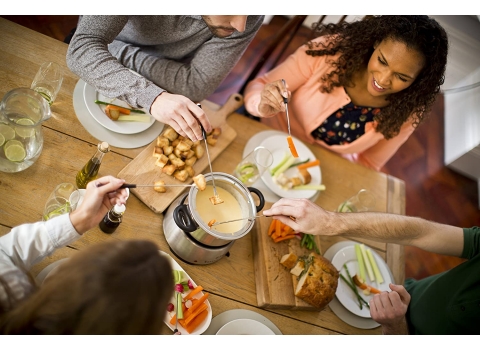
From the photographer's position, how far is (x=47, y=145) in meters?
1.47

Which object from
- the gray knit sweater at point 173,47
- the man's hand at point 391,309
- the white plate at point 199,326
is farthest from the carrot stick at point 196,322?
the gray knit sweater at point 173,47

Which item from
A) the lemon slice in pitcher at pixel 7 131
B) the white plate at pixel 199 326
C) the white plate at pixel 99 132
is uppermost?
the white plate at pixel 99 132

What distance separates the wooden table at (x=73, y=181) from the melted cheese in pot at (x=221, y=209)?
0.16 metres

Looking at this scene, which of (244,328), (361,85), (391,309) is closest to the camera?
(244,328)

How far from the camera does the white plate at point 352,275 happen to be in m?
1.62

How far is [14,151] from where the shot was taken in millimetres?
1348

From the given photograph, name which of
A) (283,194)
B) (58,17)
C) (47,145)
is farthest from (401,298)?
(58,17)

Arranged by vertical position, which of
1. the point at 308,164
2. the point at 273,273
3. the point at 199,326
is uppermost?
the point at 308,164

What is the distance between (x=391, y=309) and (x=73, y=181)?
1.21 meters

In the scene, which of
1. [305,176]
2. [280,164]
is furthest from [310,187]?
[280,164]

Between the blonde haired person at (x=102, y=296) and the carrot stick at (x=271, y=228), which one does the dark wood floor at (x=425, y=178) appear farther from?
the blonde haired person at (x=102, y=296)

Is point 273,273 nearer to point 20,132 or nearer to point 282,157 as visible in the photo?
point 282,157

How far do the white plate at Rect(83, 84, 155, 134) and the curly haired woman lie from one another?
0.54 meters

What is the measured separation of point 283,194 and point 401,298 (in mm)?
599
